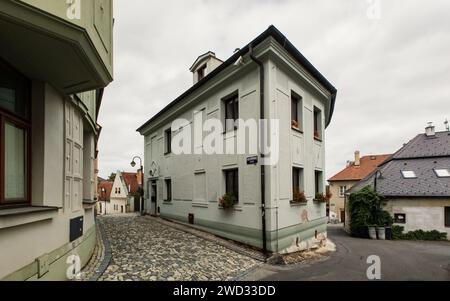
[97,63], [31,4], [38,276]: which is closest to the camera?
[31,4]

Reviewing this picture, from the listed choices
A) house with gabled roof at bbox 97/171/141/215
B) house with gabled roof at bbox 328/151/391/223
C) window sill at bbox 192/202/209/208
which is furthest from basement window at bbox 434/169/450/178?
house with gabled roof at bbox 97/171/141/215

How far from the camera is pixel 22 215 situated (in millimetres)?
3449

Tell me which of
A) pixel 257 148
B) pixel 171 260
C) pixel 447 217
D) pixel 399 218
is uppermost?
pixel 257 148

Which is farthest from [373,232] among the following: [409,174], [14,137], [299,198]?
[14,137]

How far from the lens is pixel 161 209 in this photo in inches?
639

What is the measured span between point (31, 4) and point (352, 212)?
66.2 ft

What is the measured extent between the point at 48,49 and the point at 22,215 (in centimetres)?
220

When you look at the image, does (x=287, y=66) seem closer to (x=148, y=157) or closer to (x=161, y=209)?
(x=161, y=209)

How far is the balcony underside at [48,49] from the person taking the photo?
119 inches

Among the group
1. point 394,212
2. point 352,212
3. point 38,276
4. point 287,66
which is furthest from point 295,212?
point 394,212

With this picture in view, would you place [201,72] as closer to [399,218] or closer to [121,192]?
[399,218]

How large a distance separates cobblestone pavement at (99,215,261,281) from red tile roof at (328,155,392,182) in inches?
1272

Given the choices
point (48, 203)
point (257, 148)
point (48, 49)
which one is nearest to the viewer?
point (48, 49)

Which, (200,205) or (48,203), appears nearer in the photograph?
(48,203)
